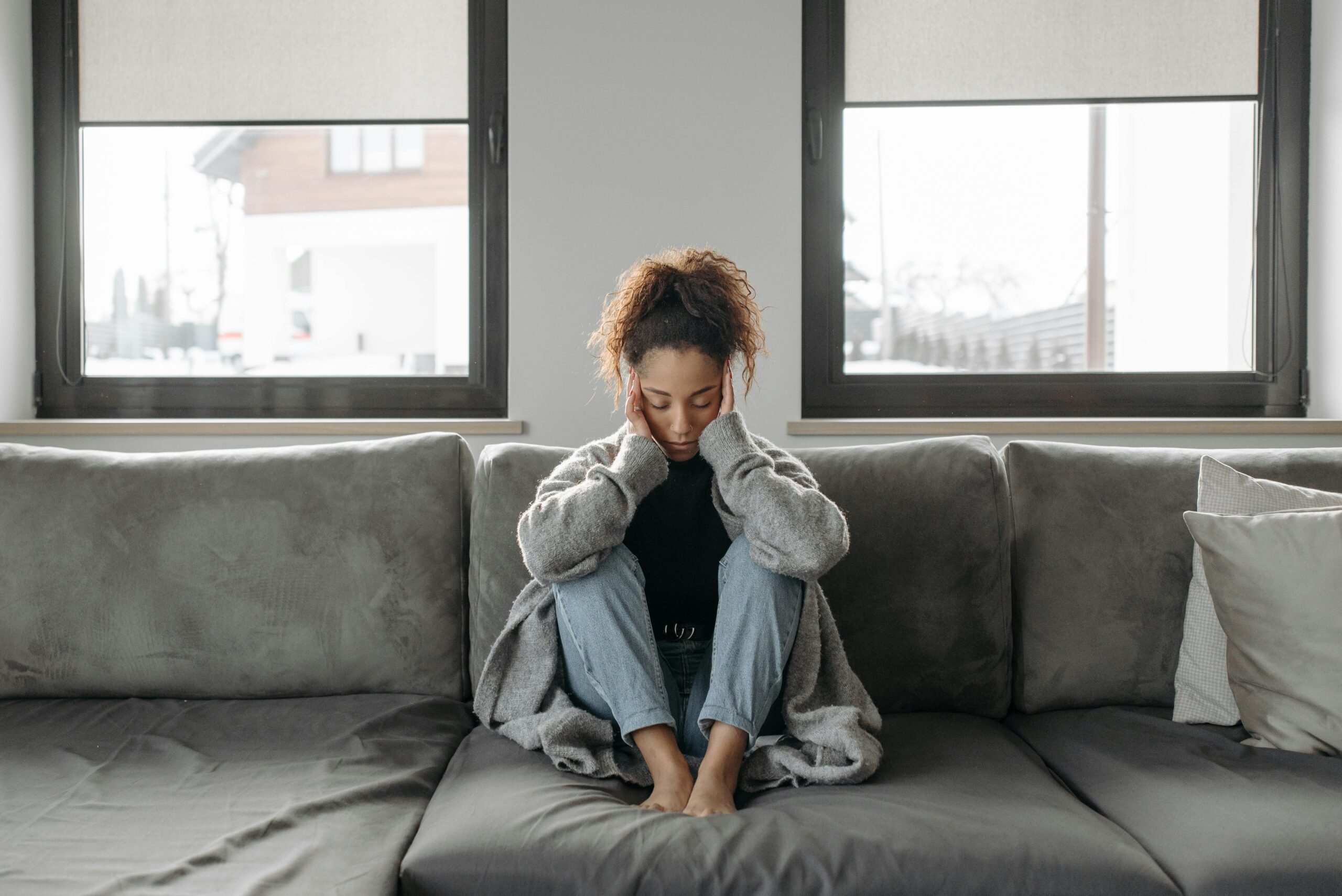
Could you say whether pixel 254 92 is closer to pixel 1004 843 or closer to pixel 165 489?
pixel 165 489

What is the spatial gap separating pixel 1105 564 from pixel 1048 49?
1.36 m

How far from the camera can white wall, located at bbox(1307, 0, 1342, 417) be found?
2184 millimetres

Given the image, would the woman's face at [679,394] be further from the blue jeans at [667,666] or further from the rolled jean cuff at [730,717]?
the rolled jean cuff at [730,717]

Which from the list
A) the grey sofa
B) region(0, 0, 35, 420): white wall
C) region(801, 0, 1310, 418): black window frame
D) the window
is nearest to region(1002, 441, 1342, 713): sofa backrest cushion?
the grey sofa

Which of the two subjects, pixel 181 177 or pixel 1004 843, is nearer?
pixel 1004 843

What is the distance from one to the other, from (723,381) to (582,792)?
65 cm

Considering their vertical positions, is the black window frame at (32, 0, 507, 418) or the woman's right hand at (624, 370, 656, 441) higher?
the black window frame at (32, 0, 507, 418)

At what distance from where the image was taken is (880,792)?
Answer: 1.20m

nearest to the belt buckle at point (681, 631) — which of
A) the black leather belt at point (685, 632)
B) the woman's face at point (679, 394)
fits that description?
the black leather belt at point (685, 632)

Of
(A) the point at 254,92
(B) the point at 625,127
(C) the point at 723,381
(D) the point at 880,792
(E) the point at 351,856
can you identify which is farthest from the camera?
(A) the point at 254,92

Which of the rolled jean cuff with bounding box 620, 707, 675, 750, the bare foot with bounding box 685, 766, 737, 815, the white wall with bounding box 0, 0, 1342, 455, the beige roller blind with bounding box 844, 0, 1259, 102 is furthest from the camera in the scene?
the beige roller blind with bounding box 844, 0, 1259, 102

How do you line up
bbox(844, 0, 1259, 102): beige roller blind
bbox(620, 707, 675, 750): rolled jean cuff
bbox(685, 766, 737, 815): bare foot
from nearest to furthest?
bbox(685, 766, 737, 815): bare foot, bbox(620, 707, 675, 750): rolled jean cuff, bbox(844, 0, 1259, 102): beige roller blind

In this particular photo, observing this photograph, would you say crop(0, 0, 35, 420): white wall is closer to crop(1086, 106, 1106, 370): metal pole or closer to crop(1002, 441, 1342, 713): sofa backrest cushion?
crop(1002, 441, 1342, 713): sofa backrest cushion

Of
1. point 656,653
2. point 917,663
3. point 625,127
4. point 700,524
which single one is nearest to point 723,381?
point 700,524
